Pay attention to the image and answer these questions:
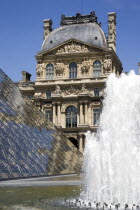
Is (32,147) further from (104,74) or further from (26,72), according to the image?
(26,72)

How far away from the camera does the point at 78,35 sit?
54.9 metres

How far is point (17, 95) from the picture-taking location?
25.2 m

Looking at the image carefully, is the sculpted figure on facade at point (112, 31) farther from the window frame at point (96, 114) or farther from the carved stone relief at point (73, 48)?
the window frame at point (96, 114)

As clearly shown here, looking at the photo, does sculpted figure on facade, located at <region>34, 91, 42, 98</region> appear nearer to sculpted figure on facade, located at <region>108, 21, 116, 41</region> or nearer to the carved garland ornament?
the carved garland ornament

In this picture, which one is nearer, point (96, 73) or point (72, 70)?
point (96, 73)

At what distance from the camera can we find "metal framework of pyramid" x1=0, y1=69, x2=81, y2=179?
19.4 metres

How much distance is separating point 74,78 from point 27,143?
31204 mm

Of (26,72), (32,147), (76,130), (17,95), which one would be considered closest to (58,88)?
(76,130)

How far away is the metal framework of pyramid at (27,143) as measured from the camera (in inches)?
765

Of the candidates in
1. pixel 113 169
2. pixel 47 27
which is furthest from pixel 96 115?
pixel 113 169

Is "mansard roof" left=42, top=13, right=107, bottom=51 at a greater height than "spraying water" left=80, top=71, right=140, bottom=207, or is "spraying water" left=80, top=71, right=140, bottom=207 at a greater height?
"mansard roof" left=42, top=13, right=107, bottom=51

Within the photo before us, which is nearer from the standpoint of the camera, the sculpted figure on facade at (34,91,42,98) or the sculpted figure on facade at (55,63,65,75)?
the sculpted figure on facade at (34,91,42,98)

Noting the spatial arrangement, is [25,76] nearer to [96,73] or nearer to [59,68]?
[59,68]

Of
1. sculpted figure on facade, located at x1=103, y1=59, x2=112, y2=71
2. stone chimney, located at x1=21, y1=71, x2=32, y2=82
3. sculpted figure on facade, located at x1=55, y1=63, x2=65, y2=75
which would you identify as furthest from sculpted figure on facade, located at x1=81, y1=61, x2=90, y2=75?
stone chimney, located at x1=21, y1=71, x2=32, y2=82
